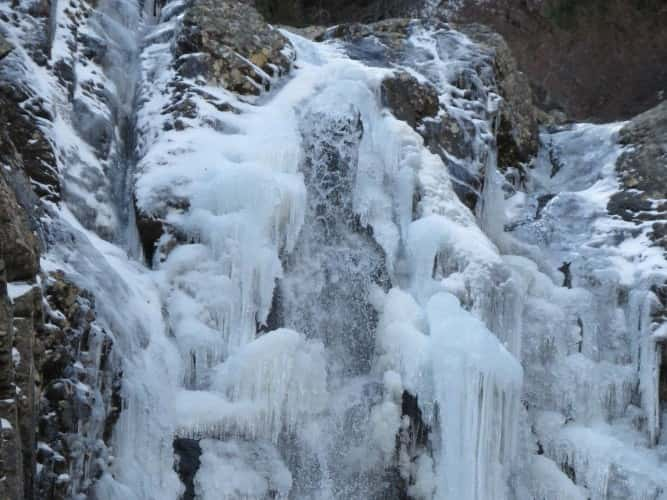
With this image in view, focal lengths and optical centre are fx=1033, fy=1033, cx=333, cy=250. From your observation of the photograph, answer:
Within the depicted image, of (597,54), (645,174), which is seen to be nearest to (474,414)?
(645,174)

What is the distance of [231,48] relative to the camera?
9.18m

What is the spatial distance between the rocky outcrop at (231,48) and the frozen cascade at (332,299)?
0.51 ft

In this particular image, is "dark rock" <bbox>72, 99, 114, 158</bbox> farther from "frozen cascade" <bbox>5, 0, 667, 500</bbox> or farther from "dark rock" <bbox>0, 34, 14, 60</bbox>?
"dark rock" <bbox>0, 34, 14, 60</bbox>

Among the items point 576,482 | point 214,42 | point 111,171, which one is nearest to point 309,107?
point 214,42

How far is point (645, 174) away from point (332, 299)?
3.59 meters

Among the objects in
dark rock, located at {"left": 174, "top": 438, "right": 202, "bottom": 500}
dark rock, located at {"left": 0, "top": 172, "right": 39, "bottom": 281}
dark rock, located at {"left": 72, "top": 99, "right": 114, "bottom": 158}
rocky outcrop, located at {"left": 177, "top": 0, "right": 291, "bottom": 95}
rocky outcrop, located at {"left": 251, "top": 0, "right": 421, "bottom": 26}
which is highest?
rocky outcrop, located at {"left": 251, "top": 0, "right": 421, "bottom": 26}

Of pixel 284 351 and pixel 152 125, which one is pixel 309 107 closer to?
pixel 152 125

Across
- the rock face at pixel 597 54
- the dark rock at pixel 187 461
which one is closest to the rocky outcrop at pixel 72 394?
the dark rock at pixel 187 461

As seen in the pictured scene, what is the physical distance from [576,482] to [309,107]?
148 inches

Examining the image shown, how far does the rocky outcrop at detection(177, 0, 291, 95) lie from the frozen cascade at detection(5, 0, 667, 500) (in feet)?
0.51

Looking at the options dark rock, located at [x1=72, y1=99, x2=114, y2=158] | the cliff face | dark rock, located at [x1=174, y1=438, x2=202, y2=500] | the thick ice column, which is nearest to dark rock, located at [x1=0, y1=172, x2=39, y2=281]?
dark rock, located at [x1=174, y1=438, x2=202, y2=500]

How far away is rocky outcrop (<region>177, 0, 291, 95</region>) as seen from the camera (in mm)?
8969

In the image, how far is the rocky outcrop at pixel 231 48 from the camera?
897 centimetres

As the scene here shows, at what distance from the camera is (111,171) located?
795 centimetres
